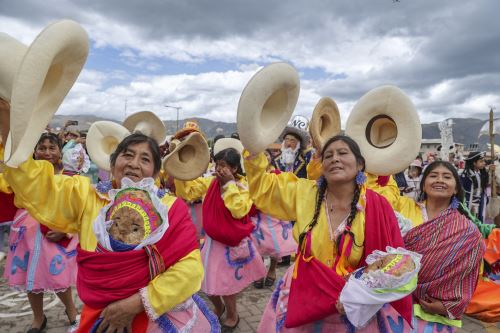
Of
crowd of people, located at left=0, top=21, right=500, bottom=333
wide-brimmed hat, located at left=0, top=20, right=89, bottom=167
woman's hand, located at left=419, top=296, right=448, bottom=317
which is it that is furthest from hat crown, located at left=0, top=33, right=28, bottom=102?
woman's hand, located at left=419, top=296, right=448, bottom=317

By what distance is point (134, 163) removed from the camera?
2.22 metres

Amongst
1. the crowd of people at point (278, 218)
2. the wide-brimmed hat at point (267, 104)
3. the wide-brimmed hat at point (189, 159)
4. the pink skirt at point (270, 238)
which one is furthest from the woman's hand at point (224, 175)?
the wide-brimmed hat at point (267, 104)

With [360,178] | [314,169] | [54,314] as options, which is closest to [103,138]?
[54,314]

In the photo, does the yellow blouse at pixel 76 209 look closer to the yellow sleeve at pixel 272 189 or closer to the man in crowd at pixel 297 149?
the yellow sleeve at pixel 272 189

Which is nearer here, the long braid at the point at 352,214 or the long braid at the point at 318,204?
the long braid at the point at 352,214

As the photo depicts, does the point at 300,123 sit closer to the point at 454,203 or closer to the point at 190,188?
the point at 190,188

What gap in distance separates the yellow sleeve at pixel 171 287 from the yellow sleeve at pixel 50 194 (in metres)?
0.60

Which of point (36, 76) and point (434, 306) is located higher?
point (36, 76)

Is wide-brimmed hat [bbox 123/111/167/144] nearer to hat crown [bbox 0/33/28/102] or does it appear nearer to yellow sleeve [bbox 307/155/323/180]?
yellow sleeve [bbox 307/155/323/180]

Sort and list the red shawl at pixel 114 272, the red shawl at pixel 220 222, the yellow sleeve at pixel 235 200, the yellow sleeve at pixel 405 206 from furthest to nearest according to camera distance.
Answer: the red shawl at pixel 220 222 < the yellow sleeve at pixel 235 200 < the yellow sleeve at pixel 405 206 < the red shawl at pixel 114 272

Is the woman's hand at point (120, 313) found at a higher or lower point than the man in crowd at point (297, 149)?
lower

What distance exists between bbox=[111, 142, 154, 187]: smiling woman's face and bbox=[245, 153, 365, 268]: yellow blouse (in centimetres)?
63

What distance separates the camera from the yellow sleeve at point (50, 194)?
Answer: 1.89 metres

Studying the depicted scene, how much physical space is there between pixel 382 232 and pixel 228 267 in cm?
221
